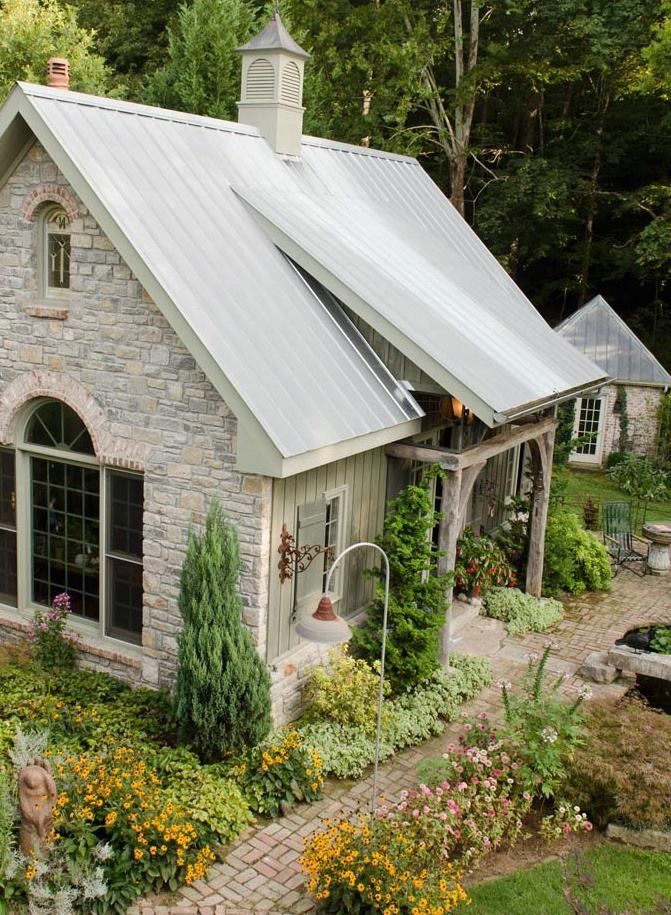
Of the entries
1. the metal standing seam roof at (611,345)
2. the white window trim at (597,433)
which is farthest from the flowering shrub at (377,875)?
the metal standing seam roof at (611,345)

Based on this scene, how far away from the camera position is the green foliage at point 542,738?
897 centimetres

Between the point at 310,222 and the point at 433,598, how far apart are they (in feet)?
16.9

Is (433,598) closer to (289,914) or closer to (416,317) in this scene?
(416,317)

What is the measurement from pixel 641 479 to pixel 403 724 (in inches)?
569

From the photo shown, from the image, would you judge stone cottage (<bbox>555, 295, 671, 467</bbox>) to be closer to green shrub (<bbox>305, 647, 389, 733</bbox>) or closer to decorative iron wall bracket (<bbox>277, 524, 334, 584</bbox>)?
green shrub (<bbox>305, 647, 389, 733</bbox>)

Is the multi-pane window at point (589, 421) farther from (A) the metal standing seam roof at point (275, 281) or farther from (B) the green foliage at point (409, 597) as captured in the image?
(B) the green foliage at point (409, 597)

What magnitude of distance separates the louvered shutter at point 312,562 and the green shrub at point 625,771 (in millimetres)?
3228

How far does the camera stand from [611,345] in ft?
81.8

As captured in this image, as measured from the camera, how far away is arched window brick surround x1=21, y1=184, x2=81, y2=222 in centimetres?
986

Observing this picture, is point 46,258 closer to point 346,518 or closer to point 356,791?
point 346,518

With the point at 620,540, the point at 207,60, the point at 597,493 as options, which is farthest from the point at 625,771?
the point at 207,60

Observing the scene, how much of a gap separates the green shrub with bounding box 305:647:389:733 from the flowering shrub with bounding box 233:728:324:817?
752 mm

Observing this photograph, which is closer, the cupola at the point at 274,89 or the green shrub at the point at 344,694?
the green shrub at the point at 344,694

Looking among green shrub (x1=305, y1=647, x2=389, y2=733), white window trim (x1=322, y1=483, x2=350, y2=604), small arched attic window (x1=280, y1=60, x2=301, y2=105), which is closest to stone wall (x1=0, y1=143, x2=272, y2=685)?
green shrub (x1=305, y1=647, x2=389, y2=733)
